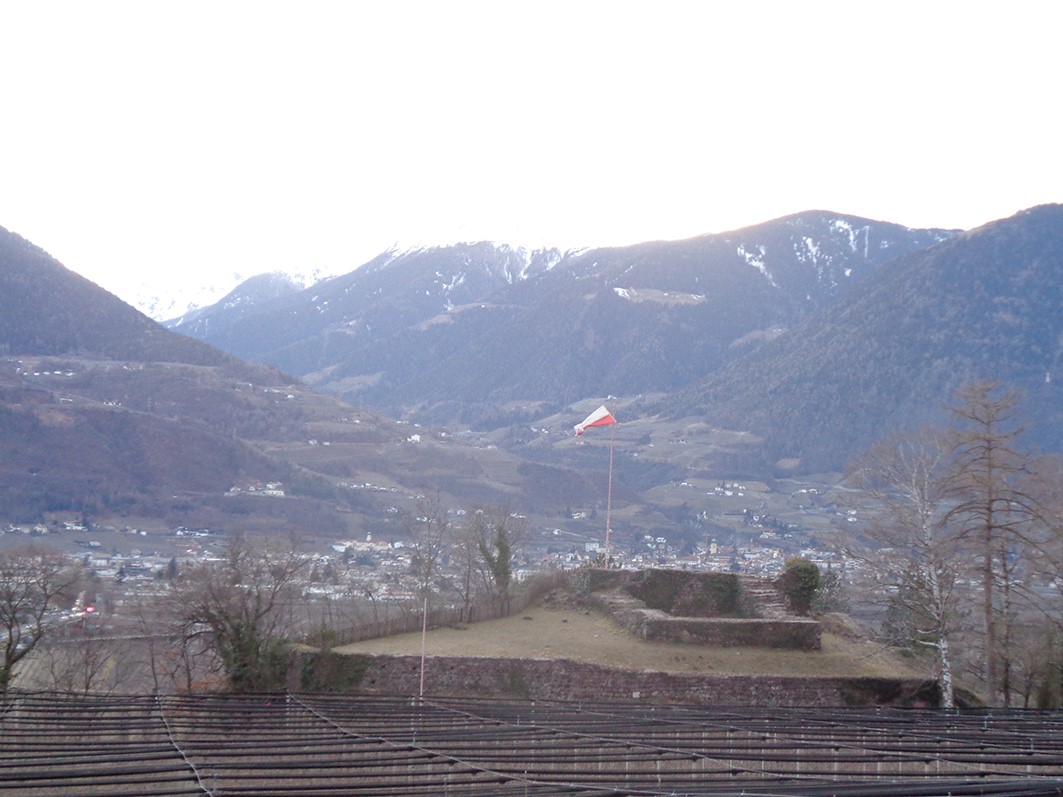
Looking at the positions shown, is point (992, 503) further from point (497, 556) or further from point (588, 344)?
point (588, 344)

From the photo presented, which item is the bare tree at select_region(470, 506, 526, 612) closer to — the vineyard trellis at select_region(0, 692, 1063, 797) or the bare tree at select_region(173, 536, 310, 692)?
the bare tree at select_region(173, 536, 310, 692)

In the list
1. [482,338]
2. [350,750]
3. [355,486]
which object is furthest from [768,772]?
[482,338]

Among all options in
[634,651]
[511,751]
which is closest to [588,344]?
[634,651]

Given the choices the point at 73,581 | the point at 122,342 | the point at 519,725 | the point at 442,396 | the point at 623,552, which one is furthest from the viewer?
the point at 442,396

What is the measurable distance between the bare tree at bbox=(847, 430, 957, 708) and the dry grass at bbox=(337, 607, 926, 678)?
54.7 inches

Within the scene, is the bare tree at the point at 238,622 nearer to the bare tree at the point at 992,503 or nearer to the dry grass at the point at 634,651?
the dry grass at the point at 634,651

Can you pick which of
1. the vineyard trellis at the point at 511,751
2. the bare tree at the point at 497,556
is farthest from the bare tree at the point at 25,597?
the bare tree at the point at 497,556

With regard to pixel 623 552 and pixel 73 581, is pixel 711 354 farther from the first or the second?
pixel 73 581

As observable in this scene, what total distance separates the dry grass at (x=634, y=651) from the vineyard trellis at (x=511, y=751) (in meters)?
5.71

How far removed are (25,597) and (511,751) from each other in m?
19.0

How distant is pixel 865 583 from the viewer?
29.5 metres

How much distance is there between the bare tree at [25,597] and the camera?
27.2 m

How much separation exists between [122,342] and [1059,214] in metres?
132

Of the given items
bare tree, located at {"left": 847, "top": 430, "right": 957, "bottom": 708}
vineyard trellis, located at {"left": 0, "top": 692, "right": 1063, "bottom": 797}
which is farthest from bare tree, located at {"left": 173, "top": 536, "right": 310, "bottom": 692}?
bare tree, located at {"left": 847, "top": 430, "right": 957, "bottom": 708}
